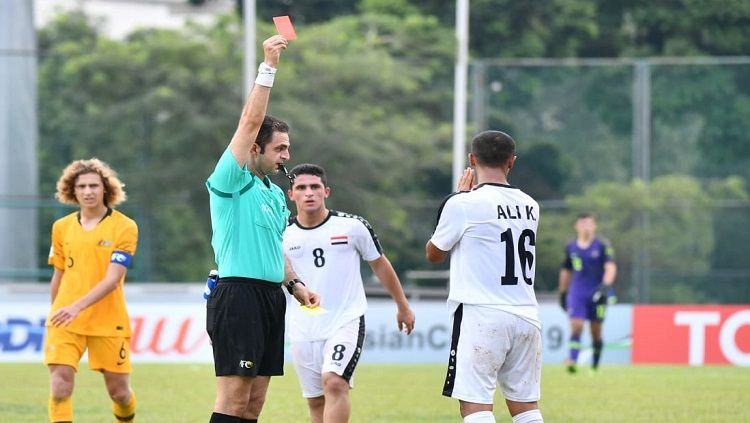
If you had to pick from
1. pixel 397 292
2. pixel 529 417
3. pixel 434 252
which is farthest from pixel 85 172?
pixel 529 417

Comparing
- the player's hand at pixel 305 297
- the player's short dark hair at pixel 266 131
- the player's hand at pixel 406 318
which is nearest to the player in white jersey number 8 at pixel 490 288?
the player's hand at pixel 305 297

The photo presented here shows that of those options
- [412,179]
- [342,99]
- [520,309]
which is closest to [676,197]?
[412,179]

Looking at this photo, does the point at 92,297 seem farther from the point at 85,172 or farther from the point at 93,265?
the point at 85,172

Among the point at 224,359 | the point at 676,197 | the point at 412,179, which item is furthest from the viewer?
the point at 412,179

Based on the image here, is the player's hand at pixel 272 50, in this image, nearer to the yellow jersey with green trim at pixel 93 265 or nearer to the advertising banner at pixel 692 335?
the yellow jersey with green trim at pixel 93 265

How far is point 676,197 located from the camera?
31.0 m

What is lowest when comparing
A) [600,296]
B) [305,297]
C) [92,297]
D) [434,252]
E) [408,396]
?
[408,396]

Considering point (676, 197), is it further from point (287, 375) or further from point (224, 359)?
point (224, 359)

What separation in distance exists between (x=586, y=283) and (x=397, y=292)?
10344 millimetres

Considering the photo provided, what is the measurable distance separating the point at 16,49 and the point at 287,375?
49.5 ft

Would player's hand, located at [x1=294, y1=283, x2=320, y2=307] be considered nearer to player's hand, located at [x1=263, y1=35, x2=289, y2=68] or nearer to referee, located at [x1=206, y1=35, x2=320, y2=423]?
referee, located at [x1=206, y1=35, x2=320, y2=423]

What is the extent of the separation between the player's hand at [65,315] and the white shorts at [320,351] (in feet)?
5.13

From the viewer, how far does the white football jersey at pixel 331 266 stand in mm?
10047

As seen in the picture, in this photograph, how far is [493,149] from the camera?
808cm
